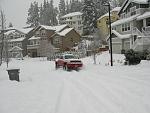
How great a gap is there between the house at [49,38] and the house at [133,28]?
26149 millimetres

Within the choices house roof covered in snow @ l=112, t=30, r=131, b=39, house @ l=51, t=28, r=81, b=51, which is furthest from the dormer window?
house @ l=51, t=28, r=81, b=51

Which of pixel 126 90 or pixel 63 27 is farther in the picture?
pixel 63 27

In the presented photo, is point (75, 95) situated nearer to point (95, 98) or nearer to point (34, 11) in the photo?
point (95, 98)

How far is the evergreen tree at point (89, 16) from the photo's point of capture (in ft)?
260

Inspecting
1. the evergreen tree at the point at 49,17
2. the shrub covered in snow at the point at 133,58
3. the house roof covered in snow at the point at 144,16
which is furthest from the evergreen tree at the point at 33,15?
the shrub covered in snow at the point at 133,58

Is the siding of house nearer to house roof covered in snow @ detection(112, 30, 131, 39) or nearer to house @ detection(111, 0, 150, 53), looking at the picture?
house @ detection(111, 0, 150, 53)

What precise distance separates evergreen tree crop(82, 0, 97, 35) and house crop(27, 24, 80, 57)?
5605mm

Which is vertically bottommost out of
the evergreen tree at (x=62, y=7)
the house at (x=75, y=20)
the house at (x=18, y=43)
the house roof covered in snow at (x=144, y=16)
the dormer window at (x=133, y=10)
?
the house at (x=18, y=43)

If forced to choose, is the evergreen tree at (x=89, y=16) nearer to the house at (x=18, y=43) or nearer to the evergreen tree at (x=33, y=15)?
the house at (x=18, y=43)

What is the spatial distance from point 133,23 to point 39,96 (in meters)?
36.9

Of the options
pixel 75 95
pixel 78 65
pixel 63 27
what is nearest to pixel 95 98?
pixel 75 95

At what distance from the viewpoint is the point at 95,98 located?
12266mm

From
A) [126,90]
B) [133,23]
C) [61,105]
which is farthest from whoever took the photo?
[133,23]

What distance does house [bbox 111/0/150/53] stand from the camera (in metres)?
41.9
